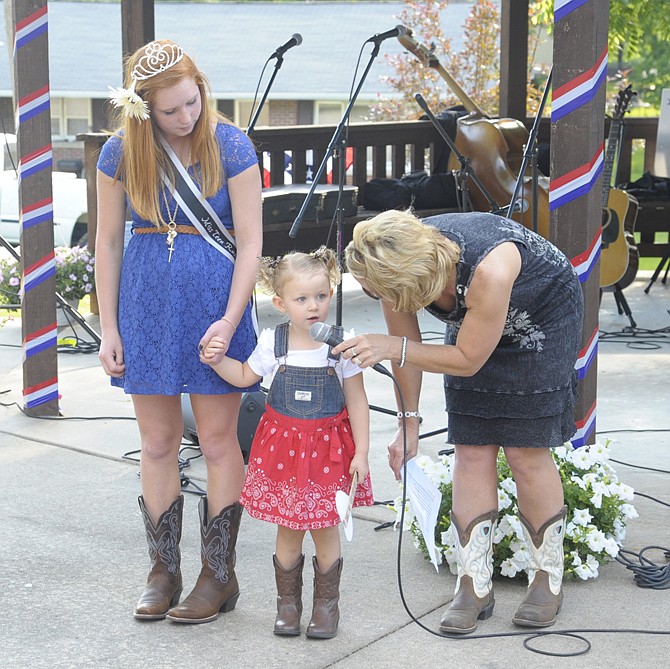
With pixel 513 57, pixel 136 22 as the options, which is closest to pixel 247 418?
pixel 136 22

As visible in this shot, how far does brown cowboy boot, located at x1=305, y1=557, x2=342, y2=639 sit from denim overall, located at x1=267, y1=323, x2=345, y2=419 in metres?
0.45

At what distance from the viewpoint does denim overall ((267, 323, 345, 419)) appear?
3.14m

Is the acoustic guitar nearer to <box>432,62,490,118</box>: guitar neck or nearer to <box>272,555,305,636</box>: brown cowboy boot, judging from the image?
<box>432,62,490,118</box>: guitar neck

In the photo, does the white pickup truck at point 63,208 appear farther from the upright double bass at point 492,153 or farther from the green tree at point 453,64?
the upright double bass at point 492,153

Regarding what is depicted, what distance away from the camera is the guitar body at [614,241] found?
7.91 meters

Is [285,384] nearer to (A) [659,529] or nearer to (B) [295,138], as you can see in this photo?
(A) [659,529]

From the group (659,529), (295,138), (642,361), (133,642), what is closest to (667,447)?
(659,529)

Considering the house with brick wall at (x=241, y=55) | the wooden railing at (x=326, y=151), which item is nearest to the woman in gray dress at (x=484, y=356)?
the wooden railing at (x=326, y=151)

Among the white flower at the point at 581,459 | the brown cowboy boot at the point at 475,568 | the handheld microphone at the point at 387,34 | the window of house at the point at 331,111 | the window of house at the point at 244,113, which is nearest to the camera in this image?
the brown cowboy boot at the point at 475,568

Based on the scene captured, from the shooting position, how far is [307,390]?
3.15 m

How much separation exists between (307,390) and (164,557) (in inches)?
28.4

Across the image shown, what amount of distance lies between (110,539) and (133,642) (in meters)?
0.89

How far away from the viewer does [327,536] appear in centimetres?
320

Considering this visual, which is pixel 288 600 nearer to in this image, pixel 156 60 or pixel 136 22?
pixel 156 60
